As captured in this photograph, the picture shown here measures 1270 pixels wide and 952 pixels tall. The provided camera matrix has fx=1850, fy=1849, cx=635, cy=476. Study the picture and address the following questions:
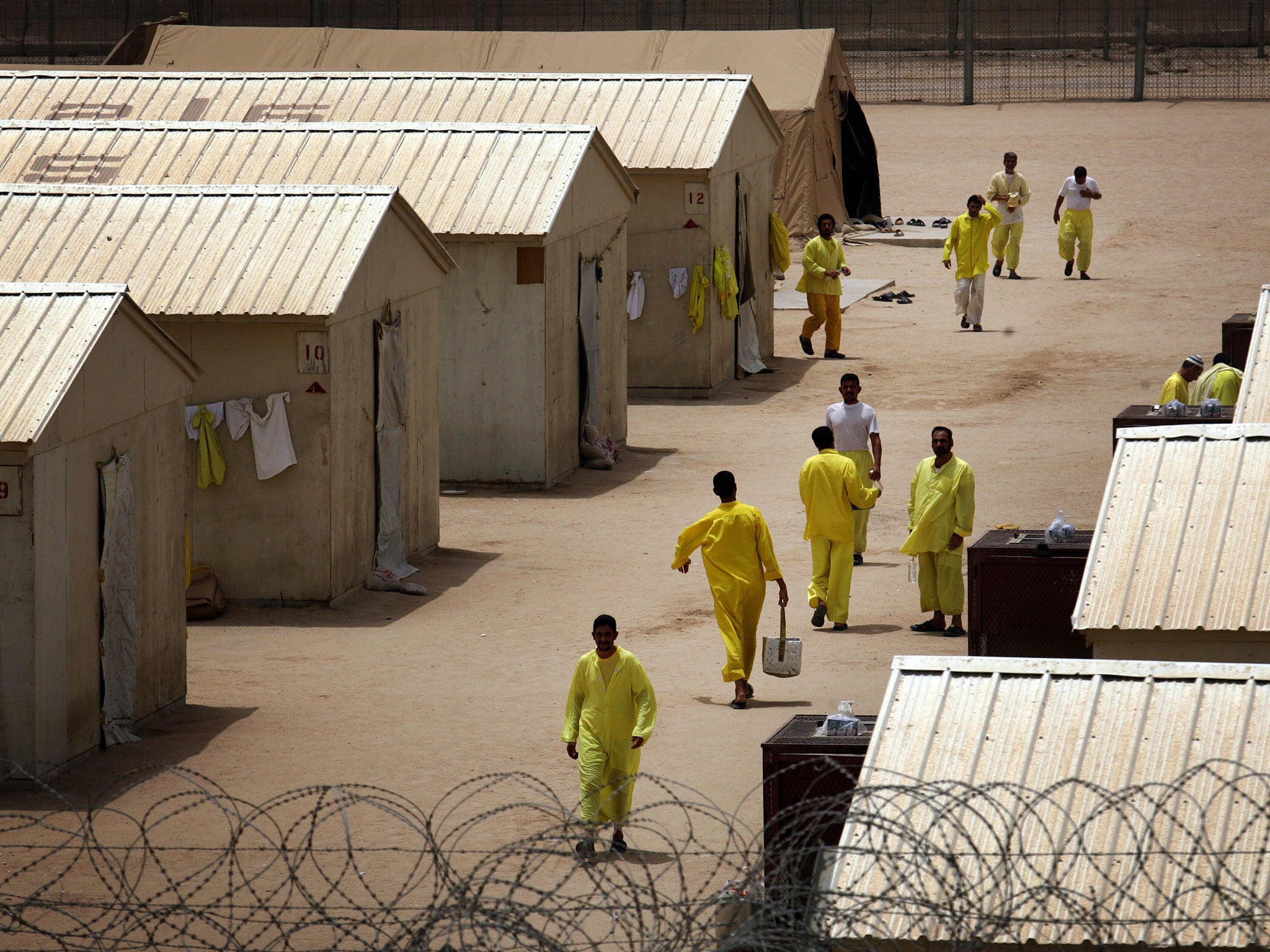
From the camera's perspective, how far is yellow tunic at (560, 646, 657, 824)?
28.9 ft

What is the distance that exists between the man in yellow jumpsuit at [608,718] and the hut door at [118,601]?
119 inches

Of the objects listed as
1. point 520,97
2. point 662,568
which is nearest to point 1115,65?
point 520,97

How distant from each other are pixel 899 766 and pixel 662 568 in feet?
27.3

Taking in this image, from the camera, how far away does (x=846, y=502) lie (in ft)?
41.8

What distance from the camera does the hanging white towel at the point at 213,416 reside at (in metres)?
13.3

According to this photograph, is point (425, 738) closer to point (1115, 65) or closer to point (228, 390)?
point (228, 390)

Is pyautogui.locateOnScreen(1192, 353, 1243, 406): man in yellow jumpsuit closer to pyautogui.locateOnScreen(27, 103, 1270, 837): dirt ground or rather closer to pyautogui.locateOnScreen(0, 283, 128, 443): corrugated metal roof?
pyautogui.locateOnScreen(27, 103, 1270, 837): dirt ground

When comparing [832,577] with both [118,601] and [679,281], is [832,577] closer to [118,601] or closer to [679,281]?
[118,601]

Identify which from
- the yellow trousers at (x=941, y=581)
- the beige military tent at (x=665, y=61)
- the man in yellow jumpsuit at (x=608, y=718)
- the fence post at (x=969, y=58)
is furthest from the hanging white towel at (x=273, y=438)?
the fence post at (x=969, y=58)

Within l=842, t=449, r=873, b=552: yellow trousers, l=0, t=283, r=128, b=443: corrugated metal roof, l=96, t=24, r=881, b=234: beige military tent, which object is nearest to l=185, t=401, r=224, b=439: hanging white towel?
l=0, t=283, r=128, b=443: corrugated metal roof

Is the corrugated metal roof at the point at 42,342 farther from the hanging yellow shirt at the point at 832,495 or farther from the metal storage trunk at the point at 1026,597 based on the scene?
the metal storage trunk at the point at 1026,597

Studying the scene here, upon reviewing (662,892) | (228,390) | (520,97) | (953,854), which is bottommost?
(662,892)

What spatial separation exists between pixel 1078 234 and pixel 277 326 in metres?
17.8

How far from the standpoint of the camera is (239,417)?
A: 13.4 metres
